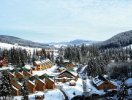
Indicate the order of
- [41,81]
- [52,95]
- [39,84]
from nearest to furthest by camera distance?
[52,95] → [39,84] → [41,81]

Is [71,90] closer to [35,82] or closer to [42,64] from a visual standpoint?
[35,82]

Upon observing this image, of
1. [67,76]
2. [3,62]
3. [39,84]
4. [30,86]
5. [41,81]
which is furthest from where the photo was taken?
[3,62]

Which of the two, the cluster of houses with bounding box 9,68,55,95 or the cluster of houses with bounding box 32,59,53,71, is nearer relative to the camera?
the cluster of houses with bounding box 9,68,55,95

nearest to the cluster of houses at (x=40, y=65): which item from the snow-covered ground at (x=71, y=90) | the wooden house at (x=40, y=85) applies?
the snow-covered ground at (x=71, y=90)

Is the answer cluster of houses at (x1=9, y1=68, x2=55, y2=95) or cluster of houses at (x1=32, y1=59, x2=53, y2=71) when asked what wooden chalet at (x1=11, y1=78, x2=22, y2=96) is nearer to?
cluster of houses at (x1=9, y1=68, x2=55, y2=95)

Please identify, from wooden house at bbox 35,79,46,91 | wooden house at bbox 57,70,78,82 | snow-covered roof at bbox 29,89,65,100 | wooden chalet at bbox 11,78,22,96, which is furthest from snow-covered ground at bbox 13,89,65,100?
wooden house at bbox 57,70,78,82

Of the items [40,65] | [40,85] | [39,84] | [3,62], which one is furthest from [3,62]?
[40,85]

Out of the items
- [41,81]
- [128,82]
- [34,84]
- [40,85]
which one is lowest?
[128,82]

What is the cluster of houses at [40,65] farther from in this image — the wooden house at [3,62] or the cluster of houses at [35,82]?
the cluster of houses at [35,82]

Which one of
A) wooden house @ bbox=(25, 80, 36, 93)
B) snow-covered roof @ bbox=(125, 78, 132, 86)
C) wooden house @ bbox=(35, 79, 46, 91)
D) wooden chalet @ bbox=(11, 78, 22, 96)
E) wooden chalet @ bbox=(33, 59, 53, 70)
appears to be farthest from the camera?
wooden chalet @ bbox=(33, 59, 53, 70)

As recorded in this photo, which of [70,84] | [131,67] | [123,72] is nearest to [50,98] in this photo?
[70,84]

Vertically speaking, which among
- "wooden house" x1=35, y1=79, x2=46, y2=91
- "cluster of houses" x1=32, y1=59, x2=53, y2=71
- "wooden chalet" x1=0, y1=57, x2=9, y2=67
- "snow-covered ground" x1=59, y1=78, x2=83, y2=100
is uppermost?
"wooden chalet" x1=0, y1=57, x2=9, y2=67
